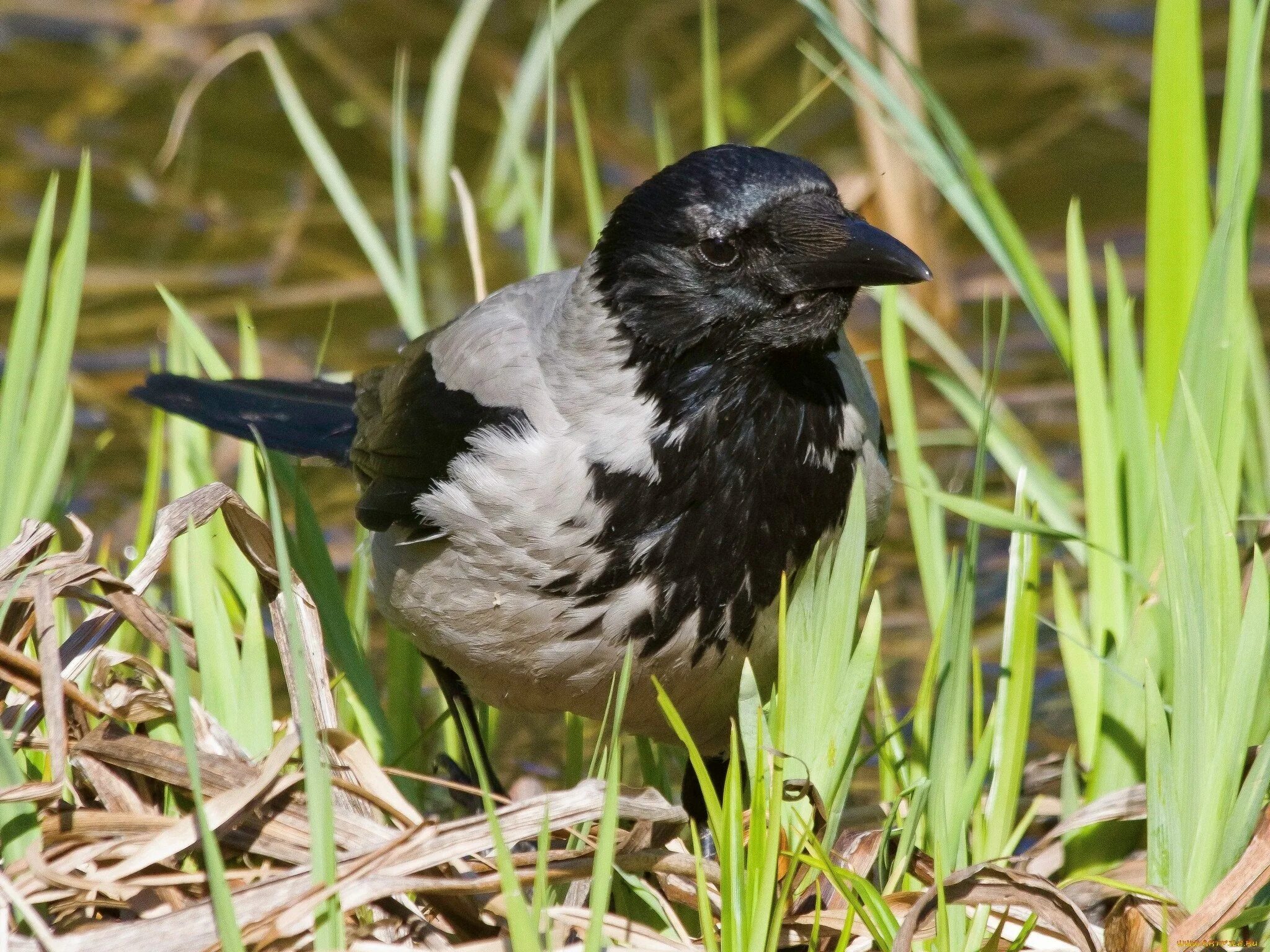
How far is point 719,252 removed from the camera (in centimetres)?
306

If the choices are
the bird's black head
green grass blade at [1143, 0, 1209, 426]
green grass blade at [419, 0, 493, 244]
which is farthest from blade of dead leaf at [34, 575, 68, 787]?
green grass blade at [419, 0, 493, 244]

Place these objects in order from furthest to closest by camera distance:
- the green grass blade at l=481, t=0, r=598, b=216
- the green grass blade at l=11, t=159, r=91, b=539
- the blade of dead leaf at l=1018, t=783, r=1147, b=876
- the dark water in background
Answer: the dark water in background < the green grass blade at l=481, t=0, r=598, b=216 < the green grass blade at l=11, t=159, r=91, b=539 < the blade of dead leaf at l=1018, t=783, r=1147, b=876

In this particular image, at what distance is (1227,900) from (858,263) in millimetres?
1216

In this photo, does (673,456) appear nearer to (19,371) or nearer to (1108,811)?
(1108,811)

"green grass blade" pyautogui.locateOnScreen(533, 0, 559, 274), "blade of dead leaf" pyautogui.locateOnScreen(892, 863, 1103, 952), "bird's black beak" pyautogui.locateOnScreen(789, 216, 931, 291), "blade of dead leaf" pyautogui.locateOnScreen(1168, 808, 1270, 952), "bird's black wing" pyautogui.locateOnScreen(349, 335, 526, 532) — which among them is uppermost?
"green grass blade" pyautogui.locateOnScreen(533, 0, 559, 274)

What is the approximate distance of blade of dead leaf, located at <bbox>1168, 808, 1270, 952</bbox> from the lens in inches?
107

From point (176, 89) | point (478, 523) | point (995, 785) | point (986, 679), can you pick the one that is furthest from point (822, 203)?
point (176, 89)

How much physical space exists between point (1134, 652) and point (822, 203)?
3.56 feet

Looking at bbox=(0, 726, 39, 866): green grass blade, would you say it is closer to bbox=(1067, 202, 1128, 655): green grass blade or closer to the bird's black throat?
the bird's black throat

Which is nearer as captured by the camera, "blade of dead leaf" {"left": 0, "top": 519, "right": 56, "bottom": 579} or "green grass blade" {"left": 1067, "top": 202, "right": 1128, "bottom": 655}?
"blade of dead leaf" {"left": 0, "top": 519, "right": 56, "bottom": 579}

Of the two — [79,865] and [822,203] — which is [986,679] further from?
[79,865]

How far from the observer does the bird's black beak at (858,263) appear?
2859mm

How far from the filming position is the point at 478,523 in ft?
10.7

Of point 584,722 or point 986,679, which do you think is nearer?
point 584,722
